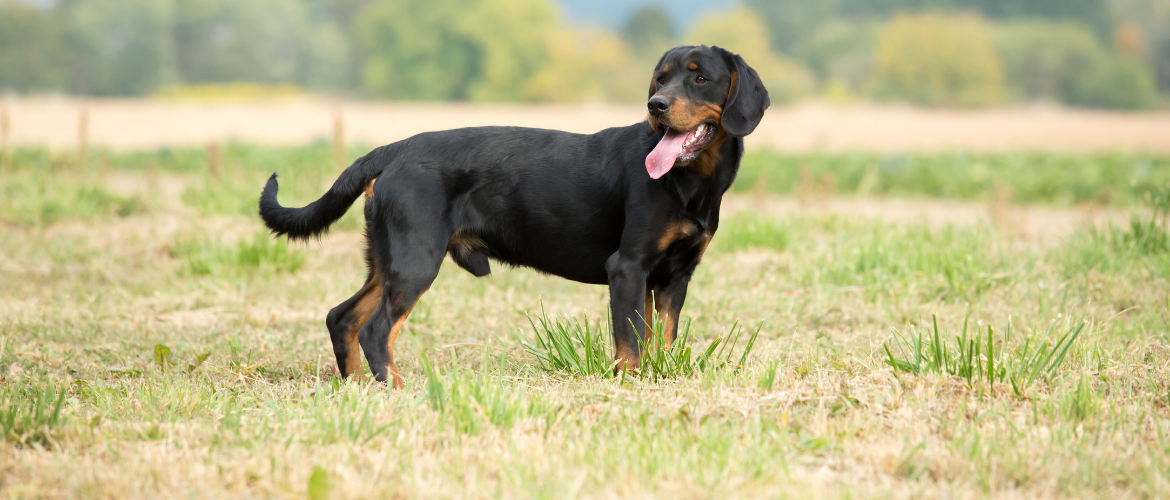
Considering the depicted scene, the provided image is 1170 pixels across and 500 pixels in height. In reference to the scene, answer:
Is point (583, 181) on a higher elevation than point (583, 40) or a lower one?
lower

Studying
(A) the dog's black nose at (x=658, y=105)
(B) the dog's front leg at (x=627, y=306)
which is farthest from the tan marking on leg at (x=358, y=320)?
(A) the dog's black nose at (x=658, y=105)

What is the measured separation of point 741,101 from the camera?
3.81m

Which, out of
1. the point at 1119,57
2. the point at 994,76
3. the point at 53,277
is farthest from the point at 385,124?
the point at 1119,57

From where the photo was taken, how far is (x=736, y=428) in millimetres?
3072

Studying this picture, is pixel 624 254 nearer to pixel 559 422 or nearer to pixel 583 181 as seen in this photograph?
pixel 583 181

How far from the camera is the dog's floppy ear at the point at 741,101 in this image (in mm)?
3784

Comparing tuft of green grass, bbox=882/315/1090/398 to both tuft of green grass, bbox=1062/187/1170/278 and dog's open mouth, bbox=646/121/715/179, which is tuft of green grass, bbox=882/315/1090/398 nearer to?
dog's open mouth, bbox=646/121/715/179

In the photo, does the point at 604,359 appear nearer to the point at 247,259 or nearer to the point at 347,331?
the point at 347,331

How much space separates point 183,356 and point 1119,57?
7365cm

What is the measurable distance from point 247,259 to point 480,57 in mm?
56066

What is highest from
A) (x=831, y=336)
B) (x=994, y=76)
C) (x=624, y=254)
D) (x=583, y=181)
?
(x=994, y=76)

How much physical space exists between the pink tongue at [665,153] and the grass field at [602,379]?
0.72 meters

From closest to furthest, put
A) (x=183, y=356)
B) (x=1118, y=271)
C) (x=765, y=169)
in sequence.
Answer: (x=183, y=356) < (x=1118, y=271) < (x=765, y=169)

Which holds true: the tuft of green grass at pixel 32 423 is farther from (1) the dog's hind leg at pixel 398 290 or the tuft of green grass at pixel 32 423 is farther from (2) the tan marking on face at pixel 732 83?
(2) the tan marking on face at pixel 732 83
